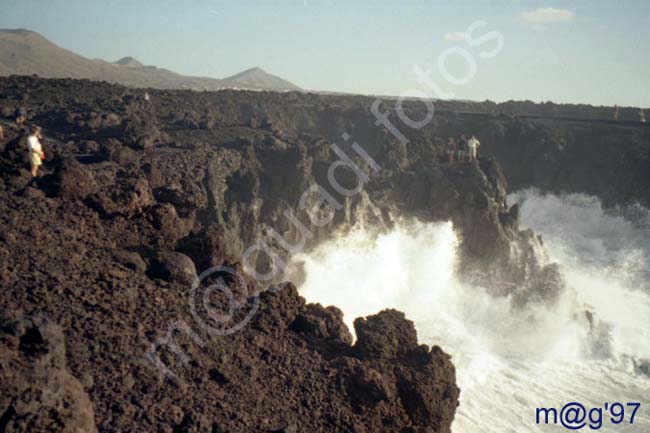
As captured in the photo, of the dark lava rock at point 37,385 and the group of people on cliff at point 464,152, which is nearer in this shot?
the dark lava rock at point 37,385

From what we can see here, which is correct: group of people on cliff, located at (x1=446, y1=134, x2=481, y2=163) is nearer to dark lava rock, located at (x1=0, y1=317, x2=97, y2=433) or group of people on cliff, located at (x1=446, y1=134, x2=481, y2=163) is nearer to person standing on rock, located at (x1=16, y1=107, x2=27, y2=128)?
person standing on rock, located at (x1=16, y1=107, x2=27, y2=128)

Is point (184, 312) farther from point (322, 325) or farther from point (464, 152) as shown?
point (464, 152)

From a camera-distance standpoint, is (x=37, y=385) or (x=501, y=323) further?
(x=501, y=323)

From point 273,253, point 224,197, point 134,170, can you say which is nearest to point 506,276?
point 273,253

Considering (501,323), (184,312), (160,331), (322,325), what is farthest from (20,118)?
(501,323)

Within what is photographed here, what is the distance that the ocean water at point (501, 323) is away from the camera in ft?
41.8

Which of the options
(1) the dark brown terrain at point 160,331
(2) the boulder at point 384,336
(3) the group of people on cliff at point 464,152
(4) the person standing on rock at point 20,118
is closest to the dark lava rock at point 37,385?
(1) the dark brown terrain at point 160,331

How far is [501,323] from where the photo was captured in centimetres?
1717

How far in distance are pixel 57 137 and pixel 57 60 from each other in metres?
67.2

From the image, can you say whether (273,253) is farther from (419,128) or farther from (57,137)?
(419,128)

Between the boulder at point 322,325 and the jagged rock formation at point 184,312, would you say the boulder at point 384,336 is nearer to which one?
the jagged rock formation at point 184,312

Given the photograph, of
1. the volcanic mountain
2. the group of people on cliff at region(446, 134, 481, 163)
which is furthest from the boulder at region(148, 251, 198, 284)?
the volcanic mountain

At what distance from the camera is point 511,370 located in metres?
14.4

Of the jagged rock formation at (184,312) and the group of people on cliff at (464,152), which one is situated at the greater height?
the group of people on cliff at (464,152)
